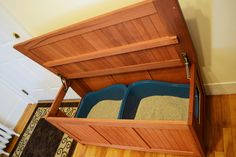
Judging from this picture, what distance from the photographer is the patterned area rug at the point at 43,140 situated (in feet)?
6.88

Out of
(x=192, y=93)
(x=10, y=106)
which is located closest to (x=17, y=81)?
(x=10, y=106)

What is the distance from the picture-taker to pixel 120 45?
1296 mm

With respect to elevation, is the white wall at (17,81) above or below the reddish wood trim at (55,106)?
above

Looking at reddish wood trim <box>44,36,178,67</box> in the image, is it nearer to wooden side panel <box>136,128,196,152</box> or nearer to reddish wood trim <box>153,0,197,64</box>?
reddish wood trim <box>153,0,197,64</box>

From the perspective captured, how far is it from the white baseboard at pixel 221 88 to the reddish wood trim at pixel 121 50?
64cm

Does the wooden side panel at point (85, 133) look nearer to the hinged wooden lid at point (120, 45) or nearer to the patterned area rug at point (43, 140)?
the patterned area rug at point (43, 140)

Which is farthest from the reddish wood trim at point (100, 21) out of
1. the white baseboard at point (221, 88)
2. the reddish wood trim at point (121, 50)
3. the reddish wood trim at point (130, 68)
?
the white baseboard at point (221, 88)

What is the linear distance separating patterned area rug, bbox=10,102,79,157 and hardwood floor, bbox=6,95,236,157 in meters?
0.46

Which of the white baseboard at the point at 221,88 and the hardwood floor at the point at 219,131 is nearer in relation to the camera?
the hardwood floor at the point at 219,131

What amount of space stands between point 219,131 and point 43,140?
1678 millimetres

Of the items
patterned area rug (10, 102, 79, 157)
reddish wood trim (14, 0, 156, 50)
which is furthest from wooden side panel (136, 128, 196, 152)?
patterned area rug (10, 102, 79, 157)

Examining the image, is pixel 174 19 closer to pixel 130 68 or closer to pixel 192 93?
pixel 192 93

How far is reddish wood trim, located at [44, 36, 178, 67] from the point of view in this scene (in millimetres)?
1154

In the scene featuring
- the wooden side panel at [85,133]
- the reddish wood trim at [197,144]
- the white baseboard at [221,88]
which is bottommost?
the reddish wood trim at [197,144]
